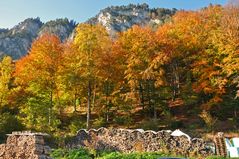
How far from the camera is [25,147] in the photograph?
16531 mm

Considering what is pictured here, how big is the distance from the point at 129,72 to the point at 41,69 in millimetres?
8537

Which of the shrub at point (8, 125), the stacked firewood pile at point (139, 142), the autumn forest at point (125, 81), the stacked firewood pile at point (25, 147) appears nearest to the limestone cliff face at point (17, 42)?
the autumn forest at point (125, 81)

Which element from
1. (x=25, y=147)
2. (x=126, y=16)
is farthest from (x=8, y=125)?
(x=126, y=16)

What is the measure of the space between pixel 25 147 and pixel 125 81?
25.4 metres

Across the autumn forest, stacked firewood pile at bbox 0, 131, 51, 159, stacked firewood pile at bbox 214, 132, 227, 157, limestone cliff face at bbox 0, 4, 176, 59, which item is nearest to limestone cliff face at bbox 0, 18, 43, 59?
limestone cliff face at bbox 0, 4, 176, 59

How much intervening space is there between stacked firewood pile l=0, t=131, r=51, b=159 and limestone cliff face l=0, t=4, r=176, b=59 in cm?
13364

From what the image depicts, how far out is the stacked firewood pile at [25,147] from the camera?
16281 mm

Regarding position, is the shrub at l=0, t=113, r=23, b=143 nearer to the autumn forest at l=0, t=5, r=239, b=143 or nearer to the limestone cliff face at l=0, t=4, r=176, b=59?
the autumn forest at l=0, t=5, r=239, b=143

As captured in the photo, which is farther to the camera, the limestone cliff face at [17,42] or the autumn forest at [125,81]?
the limestone cliff face at [17,42]

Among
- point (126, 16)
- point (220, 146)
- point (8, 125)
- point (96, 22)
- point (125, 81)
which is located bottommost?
point (220, 146)

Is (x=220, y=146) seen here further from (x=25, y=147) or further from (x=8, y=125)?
(x=8, y=125)

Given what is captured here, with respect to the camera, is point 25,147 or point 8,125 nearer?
point 25,147

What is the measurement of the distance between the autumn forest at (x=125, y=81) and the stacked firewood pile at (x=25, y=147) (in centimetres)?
1781

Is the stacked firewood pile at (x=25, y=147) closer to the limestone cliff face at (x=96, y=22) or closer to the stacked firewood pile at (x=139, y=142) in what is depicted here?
the stacked firewood pile at (x=139, y=142)
